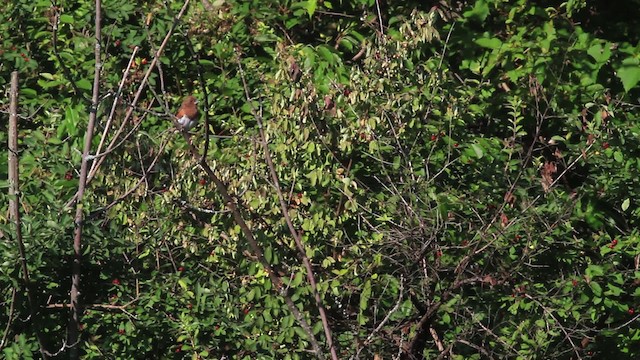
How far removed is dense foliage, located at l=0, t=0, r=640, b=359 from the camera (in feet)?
11.6

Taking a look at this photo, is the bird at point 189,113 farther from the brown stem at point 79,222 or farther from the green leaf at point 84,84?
the brown stem at point 79,222

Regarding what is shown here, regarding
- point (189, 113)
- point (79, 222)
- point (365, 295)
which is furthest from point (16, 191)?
point (189, 113)

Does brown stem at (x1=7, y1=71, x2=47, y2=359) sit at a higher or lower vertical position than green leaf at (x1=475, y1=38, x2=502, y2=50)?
higher

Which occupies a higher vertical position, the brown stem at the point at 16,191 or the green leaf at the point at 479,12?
the brown stem at the point at 16,191

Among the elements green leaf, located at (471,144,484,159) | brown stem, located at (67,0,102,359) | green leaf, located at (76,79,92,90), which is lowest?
green leaf, located at (76,79,92,90)

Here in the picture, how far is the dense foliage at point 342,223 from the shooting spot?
11.6 ft

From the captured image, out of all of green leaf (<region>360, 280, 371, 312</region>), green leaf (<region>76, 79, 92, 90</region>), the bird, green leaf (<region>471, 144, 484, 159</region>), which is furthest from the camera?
green leaf (<region>76, 79, 92, 90</region>)

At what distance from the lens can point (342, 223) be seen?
3.96 metres

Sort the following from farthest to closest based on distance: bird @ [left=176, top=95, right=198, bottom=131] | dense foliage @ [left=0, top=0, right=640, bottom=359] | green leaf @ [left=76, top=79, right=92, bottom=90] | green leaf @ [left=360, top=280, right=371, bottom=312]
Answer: green leaf @ [left=76, top=79, right=92, bottom=90], bird @ [left=176, top=95, right=198, bottom=131], dense foliage @ [left=0, top=0, right=640, bottom=359], green leaf @ [left=360, top=280, right=371, bottom=312]

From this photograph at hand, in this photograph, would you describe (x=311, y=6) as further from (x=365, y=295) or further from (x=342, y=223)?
(x=365, y=295)

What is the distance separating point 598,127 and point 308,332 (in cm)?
195

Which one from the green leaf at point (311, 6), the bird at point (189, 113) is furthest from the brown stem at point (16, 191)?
the green leaf at point (311, 6)

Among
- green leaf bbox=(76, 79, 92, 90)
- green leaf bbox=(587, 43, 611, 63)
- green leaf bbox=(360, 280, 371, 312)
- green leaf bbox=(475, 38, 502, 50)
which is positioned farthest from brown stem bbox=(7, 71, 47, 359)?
green leaf bbox=(587, 43, 611, 63)

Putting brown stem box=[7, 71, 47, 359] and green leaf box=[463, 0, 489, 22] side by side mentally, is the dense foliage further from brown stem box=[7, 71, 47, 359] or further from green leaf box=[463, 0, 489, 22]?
green leaf box=[463, 0, 489, 22]
